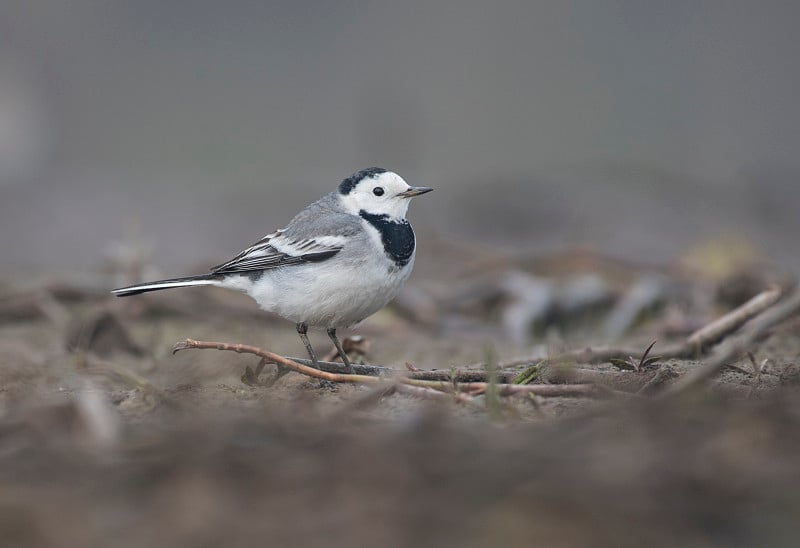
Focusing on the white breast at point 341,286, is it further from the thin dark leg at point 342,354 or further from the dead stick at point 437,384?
the dead stick at point 437,384

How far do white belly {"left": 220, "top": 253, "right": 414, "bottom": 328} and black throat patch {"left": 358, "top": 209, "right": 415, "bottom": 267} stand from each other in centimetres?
6

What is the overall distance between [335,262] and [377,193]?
2.33 ft

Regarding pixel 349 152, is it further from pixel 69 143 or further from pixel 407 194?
pixel 407 194

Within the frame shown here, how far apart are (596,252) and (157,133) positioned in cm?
1485

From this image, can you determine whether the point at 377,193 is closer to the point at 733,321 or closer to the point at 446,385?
the point at 733,321

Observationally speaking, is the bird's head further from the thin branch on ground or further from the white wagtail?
the thin branch on ground

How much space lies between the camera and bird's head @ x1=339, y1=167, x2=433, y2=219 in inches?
245

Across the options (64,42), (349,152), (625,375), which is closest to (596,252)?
(625,375)

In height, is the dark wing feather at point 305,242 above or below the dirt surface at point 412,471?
below

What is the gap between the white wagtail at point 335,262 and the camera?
221 inches

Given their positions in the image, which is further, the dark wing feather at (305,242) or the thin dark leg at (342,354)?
the dark wing feather at (305,242)

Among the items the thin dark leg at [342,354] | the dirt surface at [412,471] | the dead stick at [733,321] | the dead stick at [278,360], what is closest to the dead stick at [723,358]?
the dirt surface at [412,471]

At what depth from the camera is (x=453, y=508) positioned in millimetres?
2484

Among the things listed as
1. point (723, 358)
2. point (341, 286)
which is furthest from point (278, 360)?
point (723, 358)
